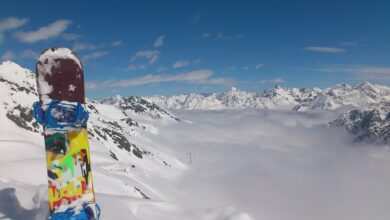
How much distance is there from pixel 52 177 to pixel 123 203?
21.7 feet

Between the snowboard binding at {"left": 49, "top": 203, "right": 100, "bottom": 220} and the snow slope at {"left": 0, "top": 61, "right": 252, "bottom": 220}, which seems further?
the snow slope at {"left": 0, "top": 61, "right": 252, "bottom": 220}

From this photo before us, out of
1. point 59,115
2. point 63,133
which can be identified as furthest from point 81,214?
point 59,115

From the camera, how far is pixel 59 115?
9211 millimetres

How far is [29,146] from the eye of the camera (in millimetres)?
60781

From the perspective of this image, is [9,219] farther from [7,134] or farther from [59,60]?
[7,134]

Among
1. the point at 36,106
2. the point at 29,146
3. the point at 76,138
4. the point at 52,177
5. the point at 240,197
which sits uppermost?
the point at 36,106

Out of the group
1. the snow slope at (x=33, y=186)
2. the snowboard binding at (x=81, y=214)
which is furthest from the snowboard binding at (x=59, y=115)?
the snow slope at (x=33, y=186)

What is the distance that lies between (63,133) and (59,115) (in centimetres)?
43

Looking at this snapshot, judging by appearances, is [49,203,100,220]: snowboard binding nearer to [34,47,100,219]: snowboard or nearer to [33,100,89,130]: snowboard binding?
[34,47,100,219]: snowboard

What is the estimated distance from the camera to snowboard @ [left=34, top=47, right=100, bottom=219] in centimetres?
922

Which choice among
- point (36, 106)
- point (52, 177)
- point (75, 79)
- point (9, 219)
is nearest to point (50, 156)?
point (52, 177)

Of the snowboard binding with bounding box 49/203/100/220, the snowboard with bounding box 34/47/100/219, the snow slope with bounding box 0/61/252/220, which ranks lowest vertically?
the snow slope with bounding box 0/61/252/220

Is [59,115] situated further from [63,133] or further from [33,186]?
[33,186]

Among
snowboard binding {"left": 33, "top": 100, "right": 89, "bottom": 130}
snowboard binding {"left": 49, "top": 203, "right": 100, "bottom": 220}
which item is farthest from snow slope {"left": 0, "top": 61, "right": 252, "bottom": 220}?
snowboard binding {"left": 33, "top": 100, "right": 89, "bottom": 130}
